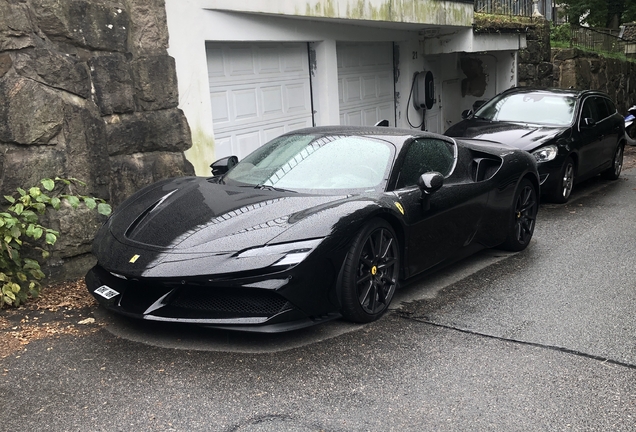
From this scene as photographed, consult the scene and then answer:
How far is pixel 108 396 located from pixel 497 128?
7.44 metres

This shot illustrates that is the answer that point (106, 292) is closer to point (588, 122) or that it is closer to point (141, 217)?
point (141, 217)

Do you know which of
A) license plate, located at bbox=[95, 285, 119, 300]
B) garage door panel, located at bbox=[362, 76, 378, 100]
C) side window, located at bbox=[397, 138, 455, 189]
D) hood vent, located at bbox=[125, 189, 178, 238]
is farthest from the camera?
garage door panel, located at bbox=[362, 76, 378, 100]

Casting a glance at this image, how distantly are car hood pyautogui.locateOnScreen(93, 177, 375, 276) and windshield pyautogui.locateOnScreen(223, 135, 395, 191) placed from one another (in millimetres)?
242

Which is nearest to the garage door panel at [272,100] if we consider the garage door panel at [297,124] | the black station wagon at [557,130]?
the garage door panel at [297,124]

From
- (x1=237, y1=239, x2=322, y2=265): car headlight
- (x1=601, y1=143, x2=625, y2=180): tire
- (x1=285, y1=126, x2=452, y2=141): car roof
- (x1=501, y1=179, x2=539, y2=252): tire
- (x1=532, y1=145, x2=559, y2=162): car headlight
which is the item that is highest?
(x1=285, y1=126, x2=452, y2=141): car roof

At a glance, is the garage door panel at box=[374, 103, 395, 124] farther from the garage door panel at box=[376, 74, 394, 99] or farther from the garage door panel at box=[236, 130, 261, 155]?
the garage door panel at box=[236, 130, 261, 155]

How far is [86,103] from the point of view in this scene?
21.3ft

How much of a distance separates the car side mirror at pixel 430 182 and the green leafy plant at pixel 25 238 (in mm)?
2647

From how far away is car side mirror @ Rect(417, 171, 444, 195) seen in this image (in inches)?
207

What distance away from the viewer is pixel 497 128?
32.1ft

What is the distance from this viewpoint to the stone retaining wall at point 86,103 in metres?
5.87

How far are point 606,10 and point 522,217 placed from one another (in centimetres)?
2570

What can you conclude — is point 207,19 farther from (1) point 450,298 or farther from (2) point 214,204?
(1) point 450,298

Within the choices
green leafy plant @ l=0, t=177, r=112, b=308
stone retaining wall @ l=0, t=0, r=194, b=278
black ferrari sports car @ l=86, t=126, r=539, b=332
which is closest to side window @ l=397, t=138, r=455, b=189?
black ferrari sports car @ l=86, t=126, r=539, b=332
